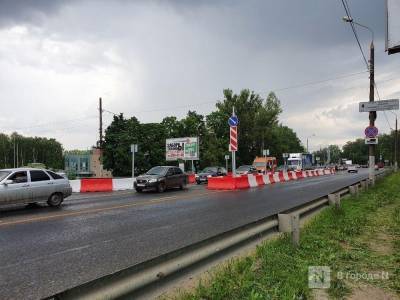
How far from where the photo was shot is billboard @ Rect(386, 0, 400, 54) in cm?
1270

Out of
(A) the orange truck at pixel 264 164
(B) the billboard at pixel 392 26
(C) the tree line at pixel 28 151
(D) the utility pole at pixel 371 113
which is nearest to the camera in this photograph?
(B) the billboard at pixel 392 26

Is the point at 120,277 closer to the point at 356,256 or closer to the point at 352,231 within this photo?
the point at 356,256

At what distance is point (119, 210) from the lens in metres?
14.5

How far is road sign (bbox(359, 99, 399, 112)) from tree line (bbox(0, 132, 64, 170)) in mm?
130025

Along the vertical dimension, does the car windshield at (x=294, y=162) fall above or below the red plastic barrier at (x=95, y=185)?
above

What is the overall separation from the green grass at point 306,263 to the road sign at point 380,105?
1485 centimetres

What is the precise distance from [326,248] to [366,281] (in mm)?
1860

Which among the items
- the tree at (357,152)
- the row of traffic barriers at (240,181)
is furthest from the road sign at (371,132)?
the tree at (357,152)

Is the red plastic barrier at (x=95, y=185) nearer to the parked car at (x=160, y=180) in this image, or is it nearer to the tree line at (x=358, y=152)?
the parked car at (x=160, y=180)

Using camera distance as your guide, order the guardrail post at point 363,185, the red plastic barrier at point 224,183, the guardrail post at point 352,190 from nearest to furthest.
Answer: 1. the guardrail post at point 352,190
2. the guardrail post at point 363,185
3. the red plastic barrier at point 224,183

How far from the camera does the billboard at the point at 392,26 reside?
41.7ft

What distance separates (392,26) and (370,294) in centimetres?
981

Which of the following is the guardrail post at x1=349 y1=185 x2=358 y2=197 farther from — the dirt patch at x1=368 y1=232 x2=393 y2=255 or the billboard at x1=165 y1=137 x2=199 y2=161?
the billboard at x1=165 y1=137 x2=199 y2=161

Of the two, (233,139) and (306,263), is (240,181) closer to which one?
(233,139)
